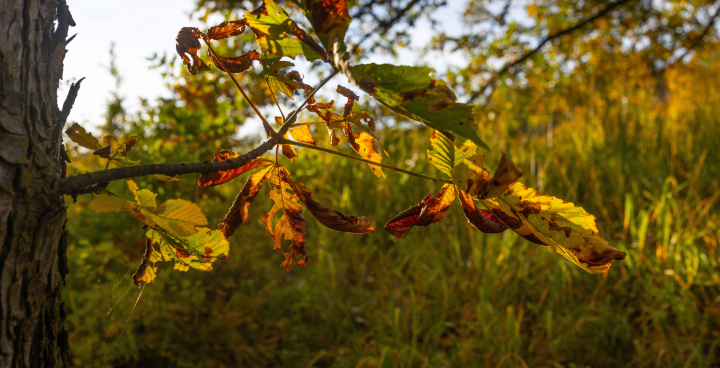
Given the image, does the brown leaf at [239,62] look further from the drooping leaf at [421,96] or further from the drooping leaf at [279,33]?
the drooping leaf at [421,96]

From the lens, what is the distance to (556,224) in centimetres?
40

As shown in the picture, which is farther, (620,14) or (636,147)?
(620,14)

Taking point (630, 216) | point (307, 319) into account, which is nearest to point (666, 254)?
point (630, 216)

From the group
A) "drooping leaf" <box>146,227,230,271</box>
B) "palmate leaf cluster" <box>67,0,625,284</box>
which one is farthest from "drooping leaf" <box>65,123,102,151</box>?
"drooping leaf" <box>146,227,230,271</box>

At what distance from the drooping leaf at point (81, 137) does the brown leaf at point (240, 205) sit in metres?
0.16

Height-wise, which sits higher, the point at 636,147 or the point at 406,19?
the point at 406,19

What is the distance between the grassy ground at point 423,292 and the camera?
5.33 ft

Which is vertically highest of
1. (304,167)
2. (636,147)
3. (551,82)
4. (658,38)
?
(658,38)

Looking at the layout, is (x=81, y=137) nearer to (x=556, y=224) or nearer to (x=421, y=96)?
(x=421, y=96)

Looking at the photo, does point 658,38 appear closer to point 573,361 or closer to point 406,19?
point 406,19

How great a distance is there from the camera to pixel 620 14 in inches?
149

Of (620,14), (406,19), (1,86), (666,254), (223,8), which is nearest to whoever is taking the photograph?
(1,86)

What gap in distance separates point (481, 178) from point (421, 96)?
11 cm

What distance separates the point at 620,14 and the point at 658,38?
1.56ft
